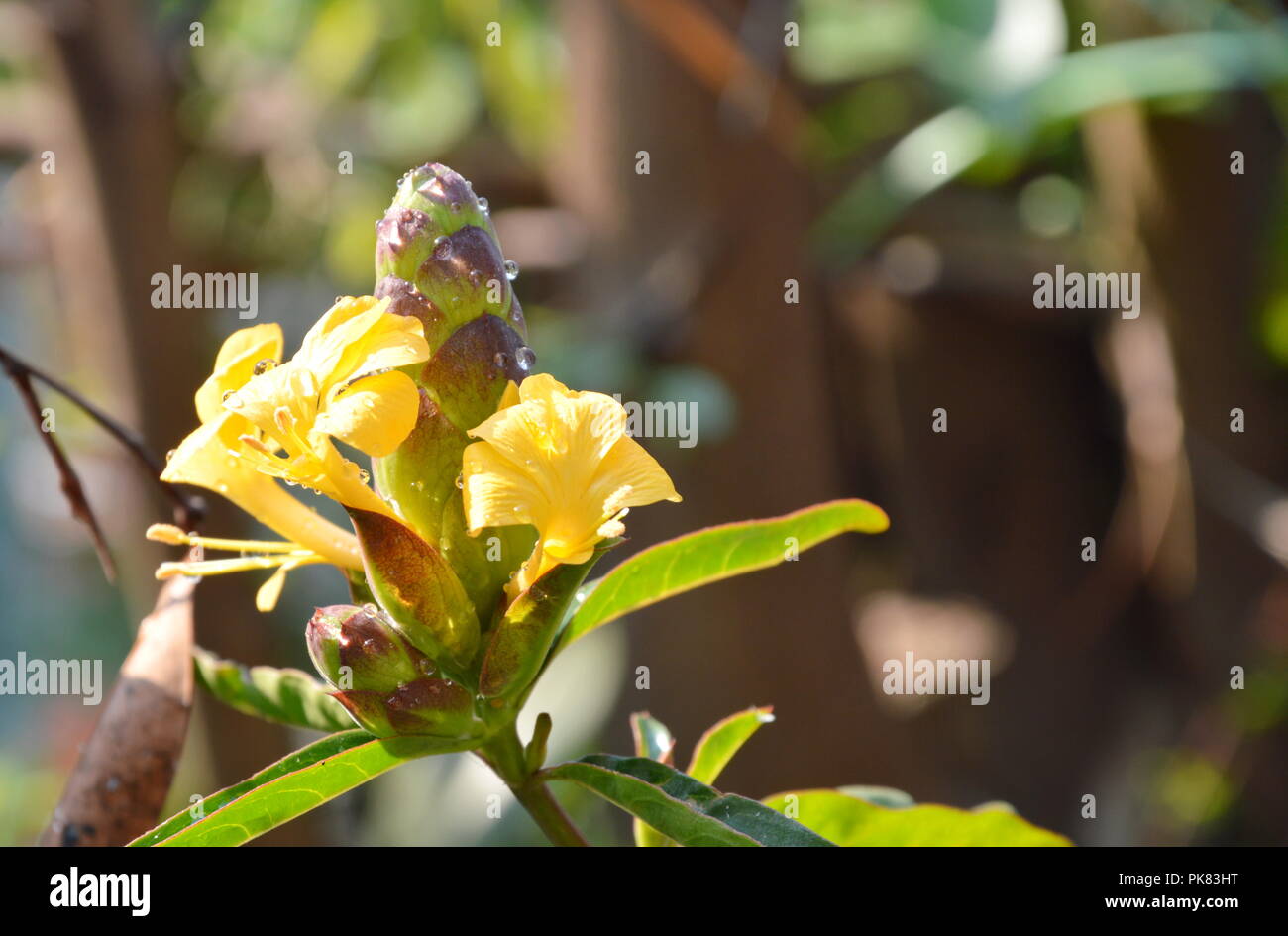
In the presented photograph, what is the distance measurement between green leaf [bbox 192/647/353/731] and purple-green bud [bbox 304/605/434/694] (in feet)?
0.33

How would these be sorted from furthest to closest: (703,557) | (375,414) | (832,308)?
(832,308), (703,557), (375,414)

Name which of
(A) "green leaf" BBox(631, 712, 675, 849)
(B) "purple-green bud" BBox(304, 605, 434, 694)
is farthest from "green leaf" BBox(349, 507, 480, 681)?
(A) "green leaf" BBox(631, 712, 675, 849)

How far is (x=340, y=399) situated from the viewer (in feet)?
1.37

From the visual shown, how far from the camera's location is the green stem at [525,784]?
1.58 feet

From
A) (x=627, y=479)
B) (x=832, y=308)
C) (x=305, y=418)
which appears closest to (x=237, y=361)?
(x=305, y=418)

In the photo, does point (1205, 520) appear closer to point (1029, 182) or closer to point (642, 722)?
point (1029, 182)

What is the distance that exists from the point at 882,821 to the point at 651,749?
117 millimetres

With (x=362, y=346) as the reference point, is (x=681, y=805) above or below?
below

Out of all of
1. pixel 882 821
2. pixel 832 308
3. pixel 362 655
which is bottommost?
pixel 882 821

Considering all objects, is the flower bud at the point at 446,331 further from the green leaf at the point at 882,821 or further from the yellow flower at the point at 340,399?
the green leaf at the point at 882,821

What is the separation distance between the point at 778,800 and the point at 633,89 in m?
1.68

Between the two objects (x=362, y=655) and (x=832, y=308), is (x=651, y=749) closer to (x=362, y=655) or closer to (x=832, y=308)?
(x=362, y=655)

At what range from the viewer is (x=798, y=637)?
199cm

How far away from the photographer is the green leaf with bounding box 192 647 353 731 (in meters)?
0.57
